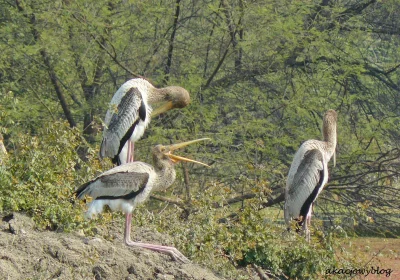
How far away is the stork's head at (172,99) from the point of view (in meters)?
11.6

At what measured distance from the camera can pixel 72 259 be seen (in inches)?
256

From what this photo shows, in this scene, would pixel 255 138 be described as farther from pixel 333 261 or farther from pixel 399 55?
pixel 333 261

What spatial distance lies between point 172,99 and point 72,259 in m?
5.32

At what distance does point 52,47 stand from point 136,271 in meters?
6.67

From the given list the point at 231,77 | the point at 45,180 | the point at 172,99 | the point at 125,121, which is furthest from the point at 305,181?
the point at 45,180

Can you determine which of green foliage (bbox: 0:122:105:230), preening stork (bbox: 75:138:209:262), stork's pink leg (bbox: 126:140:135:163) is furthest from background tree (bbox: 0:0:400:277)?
green foliage (bbox: 0:122:105:230)

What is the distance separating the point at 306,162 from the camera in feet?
35.4

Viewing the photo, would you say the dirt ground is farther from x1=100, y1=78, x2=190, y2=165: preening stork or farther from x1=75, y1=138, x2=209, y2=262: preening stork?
x1=100, y1=78, x2=190, y2=165: preening stork

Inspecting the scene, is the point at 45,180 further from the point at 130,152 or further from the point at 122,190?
the point at 130,152

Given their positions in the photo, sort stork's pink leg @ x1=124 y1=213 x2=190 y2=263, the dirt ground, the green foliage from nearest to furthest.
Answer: the dirt ground, the green foliage, stork's pink leg @ x1=124 y1=213 x2=190 y2=263

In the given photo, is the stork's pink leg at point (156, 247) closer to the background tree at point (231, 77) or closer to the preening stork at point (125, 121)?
the preening stork at point (125, 121)

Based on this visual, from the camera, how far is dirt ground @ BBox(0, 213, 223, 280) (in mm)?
6203

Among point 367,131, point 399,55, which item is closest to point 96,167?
point 367,131

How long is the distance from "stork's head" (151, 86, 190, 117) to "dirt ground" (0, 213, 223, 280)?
409 cm
